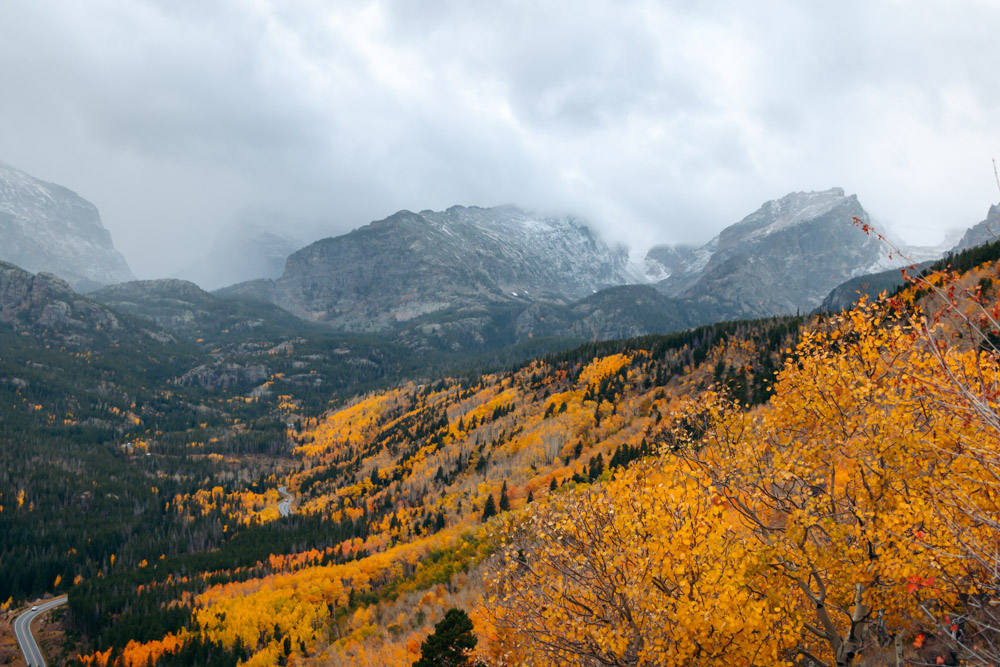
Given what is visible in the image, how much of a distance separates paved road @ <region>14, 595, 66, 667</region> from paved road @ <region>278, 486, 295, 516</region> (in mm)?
57789

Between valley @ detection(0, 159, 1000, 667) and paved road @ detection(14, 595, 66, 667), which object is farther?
paved road @ detection(14, 595, 66, 667)

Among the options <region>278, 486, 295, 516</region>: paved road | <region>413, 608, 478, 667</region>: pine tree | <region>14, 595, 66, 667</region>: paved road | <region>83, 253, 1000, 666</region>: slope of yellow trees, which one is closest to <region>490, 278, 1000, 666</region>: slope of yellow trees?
<region>83, 253, 1000, 666</region>: slope of yellow trees

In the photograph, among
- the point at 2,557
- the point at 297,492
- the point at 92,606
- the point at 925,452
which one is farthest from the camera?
the point at 297,492

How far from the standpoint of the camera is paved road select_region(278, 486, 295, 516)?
166 metres

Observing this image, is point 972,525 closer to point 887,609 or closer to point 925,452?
point 925,452

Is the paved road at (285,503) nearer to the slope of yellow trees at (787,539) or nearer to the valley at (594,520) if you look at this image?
the valley at (594,520)

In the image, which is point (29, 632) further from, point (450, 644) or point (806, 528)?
point (806, 528)

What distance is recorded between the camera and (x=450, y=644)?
891 inches

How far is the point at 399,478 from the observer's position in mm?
151375

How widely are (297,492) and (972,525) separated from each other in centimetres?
21194

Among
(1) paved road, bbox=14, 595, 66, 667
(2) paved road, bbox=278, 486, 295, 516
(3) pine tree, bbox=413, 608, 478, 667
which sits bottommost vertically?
(1) paved road, bbox=14, 595, 66, 667

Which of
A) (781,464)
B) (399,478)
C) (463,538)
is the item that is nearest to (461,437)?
(399,478)

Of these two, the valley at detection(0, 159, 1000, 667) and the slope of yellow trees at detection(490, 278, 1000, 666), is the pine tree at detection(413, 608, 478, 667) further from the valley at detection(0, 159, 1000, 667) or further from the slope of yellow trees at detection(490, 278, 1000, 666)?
the slope of yellow trees at detection(490, 278, 1000, 666)

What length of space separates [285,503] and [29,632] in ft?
241
